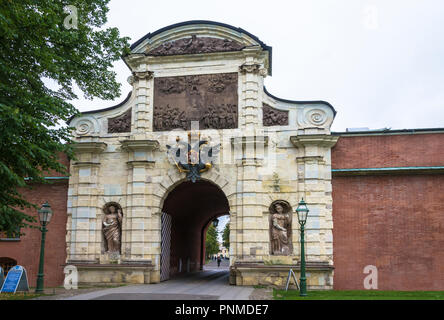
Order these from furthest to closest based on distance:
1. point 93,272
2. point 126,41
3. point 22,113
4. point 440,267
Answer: point 93,272
point 440,267
point 126,41
point 22,113

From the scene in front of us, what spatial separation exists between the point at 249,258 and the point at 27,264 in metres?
9.26

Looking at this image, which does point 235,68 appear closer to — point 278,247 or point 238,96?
point 238,96

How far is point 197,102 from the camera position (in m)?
19.8

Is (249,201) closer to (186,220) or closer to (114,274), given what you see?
(114,274)

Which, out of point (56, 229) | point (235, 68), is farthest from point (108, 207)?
point (235, 68)

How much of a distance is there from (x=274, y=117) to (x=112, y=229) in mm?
7827

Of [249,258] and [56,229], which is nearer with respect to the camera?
[249,258]

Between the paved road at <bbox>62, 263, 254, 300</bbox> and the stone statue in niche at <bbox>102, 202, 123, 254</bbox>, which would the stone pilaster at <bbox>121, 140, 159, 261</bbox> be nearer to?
the stone statue in niche at <bbox>102, 202, 123, 254</bbox>

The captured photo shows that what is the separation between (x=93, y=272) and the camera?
1886 cm

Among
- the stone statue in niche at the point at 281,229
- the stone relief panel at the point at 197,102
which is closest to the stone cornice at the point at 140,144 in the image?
the stone relief panel at the point at 197,102

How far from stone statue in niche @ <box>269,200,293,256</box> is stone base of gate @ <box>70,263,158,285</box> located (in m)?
4.80

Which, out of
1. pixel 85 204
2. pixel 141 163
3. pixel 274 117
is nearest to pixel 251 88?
pixel 274 117

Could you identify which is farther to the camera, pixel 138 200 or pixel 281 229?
pixel 138 200

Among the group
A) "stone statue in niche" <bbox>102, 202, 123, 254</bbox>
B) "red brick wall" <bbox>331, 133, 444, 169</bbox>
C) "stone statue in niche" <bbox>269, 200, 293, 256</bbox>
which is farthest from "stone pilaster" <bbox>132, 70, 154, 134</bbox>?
"red brick wall" <bbox>331, 133, 444, 169</bbox>
